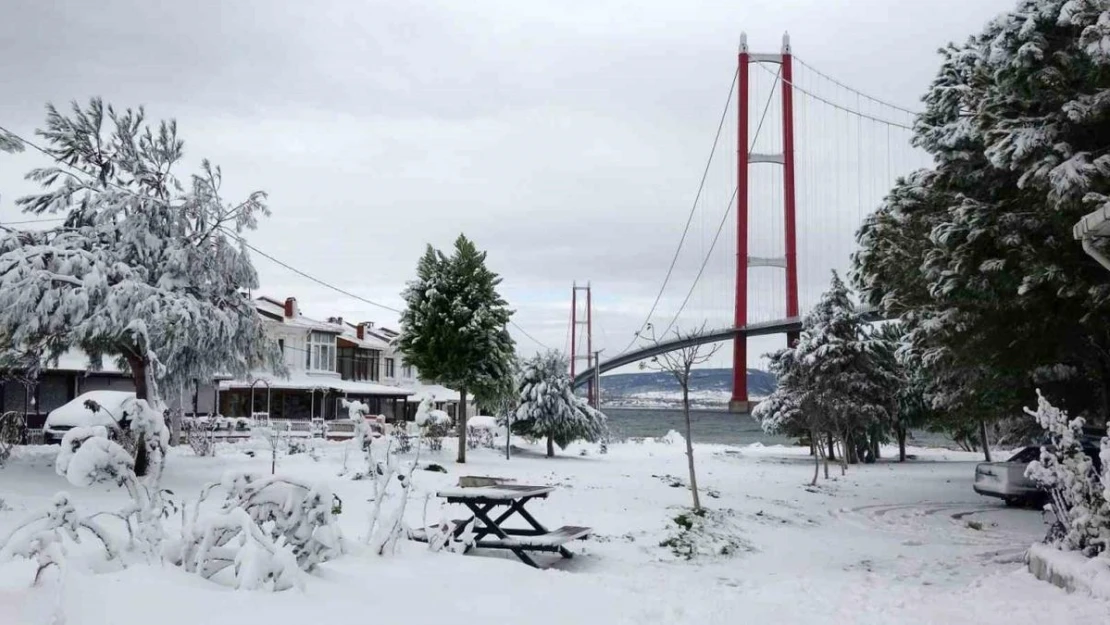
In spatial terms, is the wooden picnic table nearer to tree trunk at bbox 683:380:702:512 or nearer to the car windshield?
tree trunk at bbox 683:380:702:512

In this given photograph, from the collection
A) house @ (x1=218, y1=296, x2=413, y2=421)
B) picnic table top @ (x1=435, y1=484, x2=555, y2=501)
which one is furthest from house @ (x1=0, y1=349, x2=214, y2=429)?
picnic table top @ (x1=435, y1=484, x2=555, y2=501)

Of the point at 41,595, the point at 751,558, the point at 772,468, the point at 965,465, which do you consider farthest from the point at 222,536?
the point at 965,465

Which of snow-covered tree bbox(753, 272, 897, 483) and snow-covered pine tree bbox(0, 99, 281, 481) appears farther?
snow-covered tree bbox(753, 272, 897, 483)

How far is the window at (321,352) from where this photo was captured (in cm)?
4597

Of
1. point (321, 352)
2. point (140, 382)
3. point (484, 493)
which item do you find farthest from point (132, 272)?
point (321, 352)

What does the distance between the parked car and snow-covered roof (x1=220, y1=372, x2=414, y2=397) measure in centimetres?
2673

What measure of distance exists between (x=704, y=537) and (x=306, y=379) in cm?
3435

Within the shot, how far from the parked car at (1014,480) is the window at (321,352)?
34.0m

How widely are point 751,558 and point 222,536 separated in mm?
7294

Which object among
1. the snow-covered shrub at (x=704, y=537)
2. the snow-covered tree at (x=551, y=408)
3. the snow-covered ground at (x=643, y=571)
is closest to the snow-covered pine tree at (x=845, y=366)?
the snow-covered tree at (x=551, y=408)

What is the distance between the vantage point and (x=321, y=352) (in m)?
46.9

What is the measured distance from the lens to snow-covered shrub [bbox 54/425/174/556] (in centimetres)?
503

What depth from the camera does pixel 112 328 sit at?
48.7 feet

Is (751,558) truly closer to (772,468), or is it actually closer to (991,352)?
(991,352)
